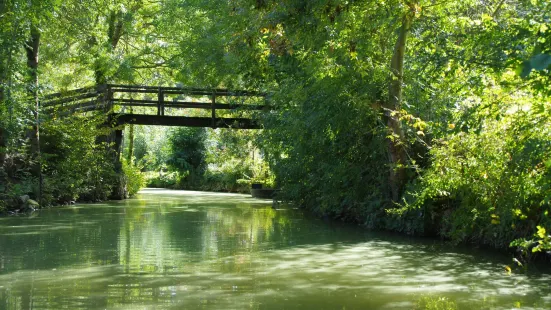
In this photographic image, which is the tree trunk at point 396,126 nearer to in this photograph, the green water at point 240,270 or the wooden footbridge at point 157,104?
the green water at point 240,270

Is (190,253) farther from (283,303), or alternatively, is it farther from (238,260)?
(283,303)

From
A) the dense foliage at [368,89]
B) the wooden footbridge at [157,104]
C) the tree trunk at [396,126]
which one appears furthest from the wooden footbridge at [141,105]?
the tree trunk at [396,126]

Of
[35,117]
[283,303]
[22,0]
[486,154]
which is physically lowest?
[283,303]

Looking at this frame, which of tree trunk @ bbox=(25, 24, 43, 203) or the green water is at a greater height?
tree trunk @ bbox=(25, 24, 43, 203)

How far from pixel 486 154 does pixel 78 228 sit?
796cm

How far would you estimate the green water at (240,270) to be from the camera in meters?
6.25

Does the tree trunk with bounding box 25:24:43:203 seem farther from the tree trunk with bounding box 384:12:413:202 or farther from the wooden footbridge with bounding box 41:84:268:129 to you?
the tree trunk with bounding box 384:12:413:202

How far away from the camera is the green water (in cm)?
625

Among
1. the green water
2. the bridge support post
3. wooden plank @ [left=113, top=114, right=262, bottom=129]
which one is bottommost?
the green water

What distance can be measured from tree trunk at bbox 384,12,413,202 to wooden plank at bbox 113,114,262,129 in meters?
9.70

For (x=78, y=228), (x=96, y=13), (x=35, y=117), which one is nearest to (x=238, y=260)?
(x=78, y=228)

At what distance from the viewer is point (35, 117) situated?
17.6 meters

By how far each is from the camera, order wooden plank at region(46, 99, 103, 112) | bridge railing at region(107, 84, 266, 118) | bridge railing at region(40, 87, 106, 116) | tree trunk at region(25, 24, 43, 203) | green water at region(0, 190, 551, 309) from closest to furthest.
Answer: green water at region(0, 190, 551, 309)
tree trunk at region(25, 24, 43, 203)
wooden plank at region(46, 99, 103, 112)
bridge railing at region(40, 87, 106, 116)
bridge railing at region(107, 84, 266, 118)

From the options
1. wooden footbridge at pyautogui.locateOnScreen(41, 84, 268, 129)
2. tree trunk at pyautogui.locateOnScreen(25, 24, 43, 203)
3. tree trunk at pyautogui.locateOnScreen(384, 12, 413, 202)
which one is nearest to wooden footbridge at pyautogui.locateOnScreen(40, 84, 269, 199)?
wooden footbridge at pyautogui.locateOnScreen(41, 84, 268, 129)
